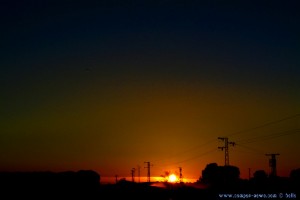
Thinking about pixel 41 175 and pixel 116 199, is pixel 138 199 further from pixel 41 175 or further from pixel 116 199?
pixel 41 175

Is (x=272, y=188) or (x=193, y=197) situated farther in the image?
(x=193, y=197)

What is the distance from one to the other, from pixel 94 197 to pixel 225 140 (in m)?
42.1

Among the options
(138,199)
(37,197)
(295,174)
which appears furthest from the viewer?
(295,174)

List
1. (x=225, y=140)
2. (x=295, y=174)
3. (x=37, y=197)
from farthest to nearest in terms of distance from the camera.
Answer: (x=295, y=174) → (x=225, y=140) → (x=37, y=197)

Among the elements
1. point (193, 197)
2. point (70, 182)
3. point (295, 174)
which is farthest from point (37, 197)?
point (295, 174)

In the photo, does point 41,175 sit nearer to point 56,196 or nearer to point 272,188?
point 56,196

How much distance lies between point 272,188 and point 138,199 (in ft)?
110

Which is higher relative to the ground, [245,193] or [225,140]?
[225,140]

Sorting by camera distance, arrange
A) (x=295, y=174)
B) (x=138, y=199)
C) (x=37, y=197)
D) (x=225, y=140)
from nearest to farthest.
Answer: (x=37, y=197), (x=138, y=199), (x=225, y=140), (x=295, y=174)

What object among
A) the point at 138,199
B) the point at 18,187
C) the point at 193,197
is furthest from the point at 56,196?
the point at 193,197

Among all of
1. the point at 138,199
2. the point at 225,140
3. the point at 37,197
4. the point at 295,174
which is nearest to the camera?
the point at 37,197

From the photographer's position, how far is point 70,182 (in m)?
125

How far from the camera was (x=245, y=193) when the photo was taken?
103m

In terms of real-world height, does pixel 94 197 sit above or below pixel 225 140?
below
